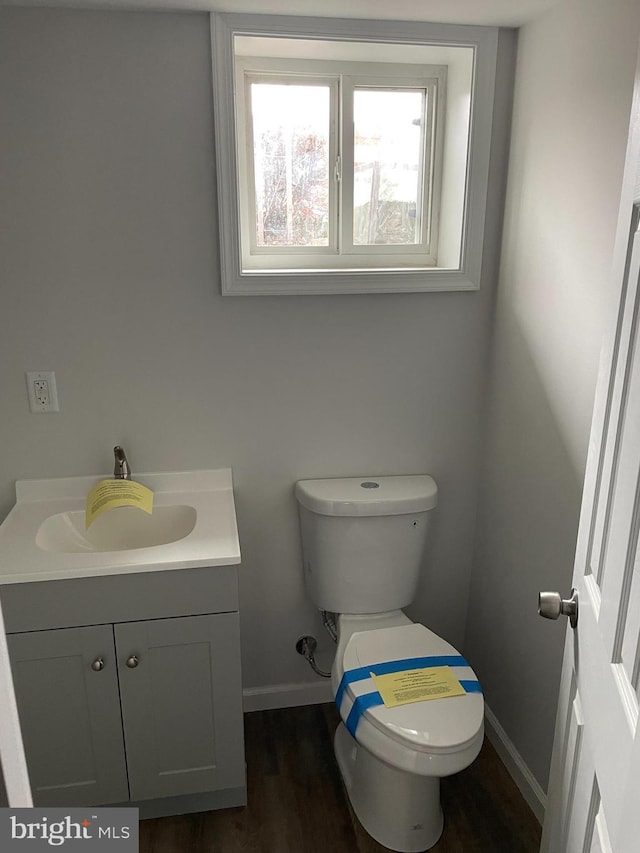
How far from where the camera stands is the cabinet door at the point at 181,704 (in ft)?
5.16

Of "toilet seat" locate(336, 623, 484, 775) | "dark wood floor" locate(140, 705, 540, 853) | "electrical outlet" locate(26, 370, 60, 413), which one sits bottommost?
"dark wood floor" locate(140, 705, 540, 853)

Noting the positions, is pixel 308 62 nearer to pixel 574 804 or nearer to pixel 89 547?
pixel 89 547

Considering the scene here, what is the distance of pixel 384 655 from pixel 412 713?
7.9 inches

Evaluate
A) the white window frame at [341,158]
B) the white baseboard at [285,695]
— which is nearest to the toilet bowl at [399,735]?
the white baseboard at [285,695]

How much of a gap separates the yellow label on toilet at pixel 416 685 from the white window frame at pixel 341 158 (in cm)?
113

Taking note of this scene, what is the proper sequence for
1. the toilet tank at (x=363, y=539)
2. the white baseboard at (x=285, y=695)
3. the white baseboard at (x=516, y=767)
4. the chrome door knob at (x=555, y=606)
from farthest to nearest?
the white baseboard at (x=285, y=695) → the toilet tank at (x=363, y=539) → the white baseboard at (x=516, y=767) → the chrome door knob at (x=555, y=606)

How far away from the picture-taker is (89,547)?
179 cm

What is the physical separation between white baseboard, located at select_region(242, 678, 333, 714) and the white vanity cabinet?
43cm

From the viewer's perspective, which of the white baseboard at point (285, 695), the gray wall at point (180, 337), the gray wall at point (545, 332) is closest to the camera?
the gray wall at point (545, 332)

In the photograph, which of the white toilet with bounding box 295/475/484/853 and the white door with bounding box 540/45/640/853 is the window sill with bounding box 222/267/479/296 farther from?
the white door with bounding box 540/45/640/853

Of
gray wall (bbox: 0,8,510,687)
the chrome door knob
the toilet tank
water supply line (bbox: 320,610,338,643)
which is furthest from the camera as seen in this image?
water supply line (bbox: 320,610,338,643)

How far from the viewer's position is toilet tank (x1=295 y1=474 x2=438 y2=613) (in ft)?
6.04

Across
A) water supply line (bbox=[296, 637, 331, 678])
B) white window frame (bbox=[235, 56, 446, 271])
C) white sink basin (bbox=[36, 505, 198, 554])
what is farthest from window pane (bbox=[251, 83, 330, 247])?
water supply line (bbox=[296, 637, 331, 678])

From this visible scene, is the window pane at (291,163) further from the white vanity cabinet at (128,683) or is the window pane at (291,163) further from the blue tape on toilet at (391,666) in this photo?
the blue tape on toilet at (391,666)
